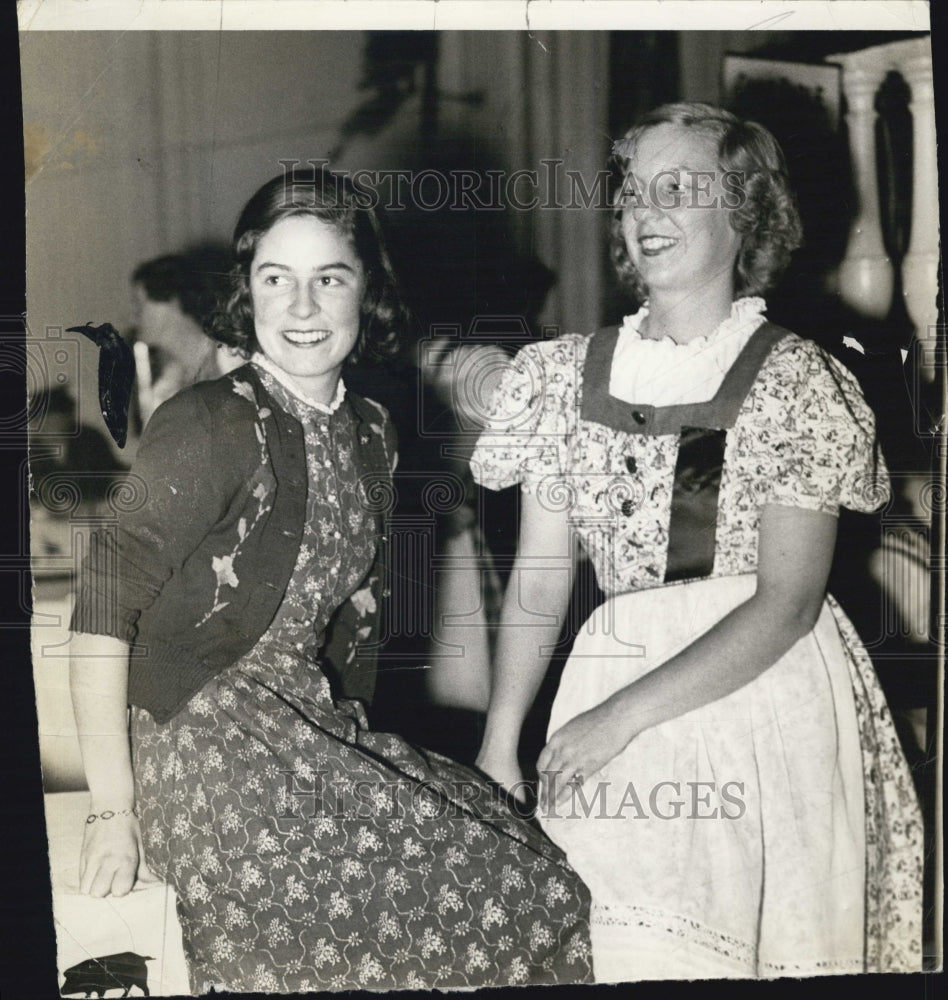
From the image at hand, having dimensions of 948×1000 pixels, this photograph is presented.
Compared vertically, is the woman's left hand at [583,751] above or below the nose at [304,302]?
below

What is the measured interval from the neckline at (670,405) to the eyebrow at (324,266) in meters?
0.56

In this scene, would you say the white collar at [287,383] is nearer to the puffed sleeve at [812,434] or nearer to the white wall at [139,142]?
the white wall at [139,142]

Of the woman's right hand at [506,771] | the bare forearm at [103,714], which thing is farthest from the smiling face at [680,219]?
the bare forearm at [103,714]

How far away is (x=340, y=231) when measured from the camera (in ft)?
7.86

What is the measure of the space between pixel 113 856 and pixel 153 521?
75 cm

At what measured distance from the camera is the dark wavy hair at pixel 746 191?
245 centimetres

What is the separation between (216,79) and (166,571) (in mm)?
1094

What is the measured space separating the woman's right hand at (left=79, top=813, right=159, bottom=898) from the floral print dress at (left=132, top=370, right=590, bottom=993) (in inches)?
1.5

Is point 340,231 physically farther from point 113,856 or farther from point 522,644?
point 113,856

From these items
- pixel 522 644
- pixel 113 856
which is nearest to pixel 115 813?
pixel 113 856

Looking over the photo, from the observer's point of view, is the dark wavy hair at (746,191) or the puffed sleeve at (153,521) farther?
the dark wavy hair at (746,191)

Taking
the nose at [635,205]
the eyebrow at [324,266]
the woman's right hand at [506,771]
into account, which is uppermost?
the nose at [635,205]

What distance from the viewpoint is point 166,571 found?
2.37 m

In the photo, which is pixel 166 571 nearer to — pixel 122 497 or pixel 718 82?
pixel 122 497
